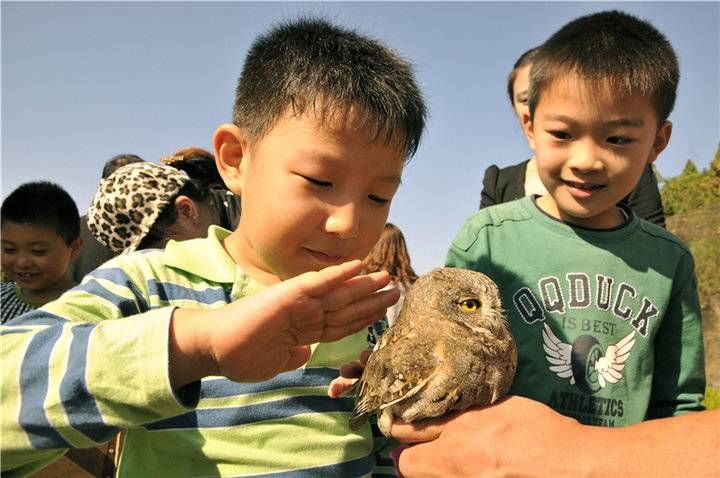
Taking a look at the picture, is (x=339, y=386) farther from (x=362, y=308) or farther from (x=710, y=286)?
(x=710, y=286)

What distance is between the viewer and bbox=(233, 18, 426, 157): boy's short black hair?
1812 millimetres

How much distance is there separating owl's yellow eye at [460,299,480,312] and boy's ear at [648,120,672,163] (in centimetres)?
124

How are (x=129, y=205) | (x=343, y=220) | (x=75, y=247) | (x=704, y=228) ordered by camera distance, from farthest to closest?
1. (x=704, y=228)
2. (x=75, y=247)
3. (x=129, y=205)
4. (x=343, y=220)

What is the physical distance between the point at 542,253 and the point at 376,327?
0.82 meters

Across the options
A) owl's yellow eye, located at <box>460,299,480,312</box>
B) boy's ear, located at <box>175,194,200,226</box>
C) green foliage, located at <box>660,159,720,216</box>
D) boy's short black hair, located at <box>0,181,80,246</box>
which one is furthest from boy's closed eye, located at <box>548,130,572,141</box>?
green foliage, located at <box>660,159,720,216</box>

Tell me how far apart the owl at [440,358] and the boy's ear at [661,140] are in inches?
48.1

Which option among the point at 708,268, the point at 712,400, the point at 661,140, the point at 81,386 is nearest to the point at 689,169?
the point at 708,268

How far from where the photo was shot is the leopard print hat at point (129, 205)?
3783mm

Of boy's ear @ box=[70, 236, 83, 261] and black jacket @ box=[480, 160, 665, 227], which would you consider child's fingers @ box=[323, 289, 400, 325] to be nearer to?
black jacket @ box=[480, 160, 665, 227]

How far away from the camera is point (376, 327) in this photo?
2189mm

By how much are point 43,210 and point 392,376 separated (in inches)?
169

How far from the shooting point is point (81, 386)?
1.18 m

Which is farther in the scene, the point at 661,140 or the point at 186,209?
the point at 186,209

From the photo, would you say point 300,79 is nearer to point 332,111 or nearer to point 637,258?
point 332,111
